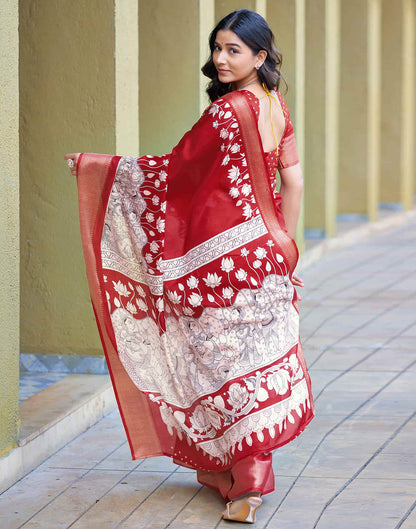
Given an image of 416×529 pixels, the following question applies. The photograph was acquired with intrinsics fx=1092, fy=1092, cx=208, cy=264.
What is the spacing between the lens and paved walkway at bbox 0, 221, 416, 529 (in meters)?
3.84

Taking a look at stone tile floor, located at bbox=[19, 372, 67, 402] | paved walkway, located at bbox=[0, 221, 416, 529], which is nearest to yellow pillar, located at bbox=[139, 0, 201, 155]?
paved walkway, located at bbox=[0, 221, 416, 529]

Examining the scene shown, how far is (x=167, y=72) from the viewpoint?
6812 mm

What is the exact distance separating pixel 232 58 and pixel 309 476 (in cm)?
165

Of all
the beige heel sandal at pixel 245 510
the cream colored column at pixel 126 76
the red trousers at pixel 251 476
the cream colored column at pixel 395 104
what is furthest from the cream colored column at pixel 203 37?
the cream colored column at pixel 395 104

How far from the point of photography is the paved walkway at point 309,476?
12.6 ft

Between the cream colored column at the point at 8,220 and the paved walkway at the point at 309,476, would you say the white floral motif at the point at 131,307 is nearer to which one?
the cream colored column at the point at 8,220

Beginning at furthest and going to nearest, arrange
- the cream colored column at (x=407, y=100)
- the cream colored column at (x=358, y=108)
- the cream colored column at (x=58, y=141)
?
the cream colored column at (x=407, y=100)
the cream colored column at (x=358, y=108)
the cream colored column at (x=58, y=141)

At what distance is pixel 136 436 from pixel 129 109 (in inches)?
79.2

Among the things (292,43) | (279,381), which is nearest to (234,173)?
(279,381)

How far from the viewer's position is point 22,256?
5648 mm

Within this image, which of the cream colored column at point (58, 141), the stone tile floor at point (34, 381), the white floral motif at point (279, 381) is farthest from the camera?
the cream colored column at point (58, 141)

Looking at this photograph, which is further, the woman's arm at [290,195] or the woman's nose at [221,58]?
the woman's arm at [290,195]

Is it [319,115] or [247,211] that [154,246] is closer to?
[247,211]

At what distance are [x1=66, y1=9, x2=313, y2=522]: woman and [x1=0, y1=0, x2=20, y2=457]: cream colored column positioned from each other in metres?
0.27
